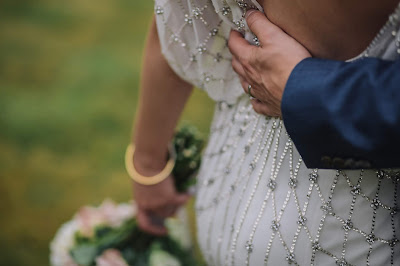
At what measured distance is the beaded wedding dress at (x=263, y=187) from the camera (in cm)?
96

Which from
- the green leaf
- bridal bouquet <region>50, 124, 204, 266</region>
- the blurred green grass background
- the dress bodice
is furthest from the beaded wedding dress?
the blurred green grass background

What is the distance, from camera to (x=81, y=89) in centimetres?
373

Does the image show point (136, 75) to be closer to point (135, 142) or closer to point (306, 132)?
point (135, 142)

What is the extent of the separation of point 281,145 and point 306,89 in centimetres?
22

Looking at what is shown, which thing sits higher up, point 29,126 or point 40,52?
point 40,52

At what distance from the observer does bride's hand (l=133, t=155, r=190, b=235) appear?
5.07 feet

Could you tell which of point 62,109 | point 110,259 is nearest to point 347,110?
point 110,259

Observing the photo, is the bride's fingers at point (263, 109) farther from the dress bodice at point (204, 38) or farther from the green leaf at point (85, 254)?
the green leaf at point (85, 254)

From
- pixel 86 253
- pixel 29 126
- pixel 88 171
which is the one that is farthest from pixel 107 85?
pixel 86 253

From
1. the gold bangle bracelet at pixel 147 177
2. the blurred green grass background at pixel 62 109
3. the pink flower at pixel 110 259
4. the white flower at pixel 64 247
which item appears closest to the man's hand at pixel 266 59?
the gold bangle bracelet at pixel 147 177

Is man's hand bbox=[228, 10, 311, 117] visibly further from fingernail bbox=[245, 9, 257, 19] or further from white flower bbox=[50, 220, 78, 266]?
white flower bbox=[50, 220, 78, 266]

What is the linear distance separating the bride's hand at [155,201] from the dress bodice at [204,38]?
415 millimetres

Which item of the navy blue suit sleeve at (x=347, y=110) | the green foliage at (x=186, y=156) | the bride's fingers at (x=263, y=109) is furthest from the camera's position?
the green foliage at (x=186, y=156)

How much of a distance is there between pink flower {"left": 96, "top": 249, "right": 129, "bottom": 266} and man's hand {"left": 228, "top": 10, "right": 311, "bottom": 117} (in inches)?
31.6
